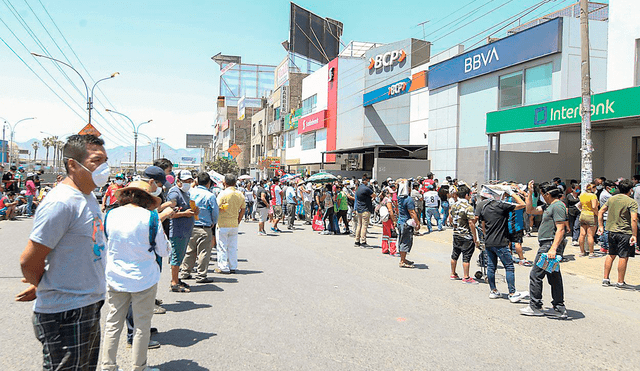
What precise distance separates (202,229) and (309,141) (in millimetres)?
41831

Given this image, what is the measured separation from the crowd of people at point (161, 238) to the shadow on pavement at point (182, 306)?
0.75ft

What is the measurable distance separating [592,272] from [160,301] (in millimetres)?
8702

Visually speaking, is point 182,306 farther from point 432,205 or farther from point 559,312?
point 432,205

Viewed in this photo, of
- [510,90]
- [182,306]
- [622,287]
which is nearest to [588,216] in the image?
[622,287]

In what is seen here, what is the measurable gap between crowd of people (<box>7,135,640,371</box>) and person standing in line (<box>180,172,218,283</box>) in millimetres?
18

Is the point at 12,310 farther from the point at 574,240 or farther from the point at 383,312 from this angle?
the point at 574,240

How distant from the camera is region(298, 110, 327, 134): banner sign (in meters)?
44.7

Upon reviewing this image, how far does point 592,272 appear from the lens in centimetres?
1023

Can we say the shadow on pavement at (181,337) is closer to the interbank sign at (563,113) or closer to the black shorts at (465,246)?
the black shorts at (465,246)

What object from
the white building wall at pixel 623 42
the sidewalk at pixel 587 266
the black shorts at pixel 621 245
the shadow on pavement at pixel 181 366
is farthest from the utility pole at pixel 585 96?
the shadow on pavement at pixel 181 366

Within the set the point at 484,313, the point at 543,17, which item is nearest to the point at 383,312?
the point at 484,313

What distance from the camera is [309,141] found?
49.6 meters

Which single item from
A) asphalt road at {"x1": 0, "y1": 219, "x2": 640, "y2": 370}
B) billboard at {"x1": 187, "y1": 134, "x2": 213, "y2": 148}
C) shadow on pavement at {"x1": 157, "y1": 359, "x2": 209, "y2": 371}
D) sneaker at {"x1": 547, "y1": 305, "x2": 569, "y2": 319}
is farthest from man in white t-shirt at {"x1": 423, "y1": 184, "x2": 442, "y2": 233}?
billboard at {"x1": 187, "y1": 134, "x2": 213, "y2": 148}

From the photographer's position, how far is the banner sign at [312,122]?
44.7m
